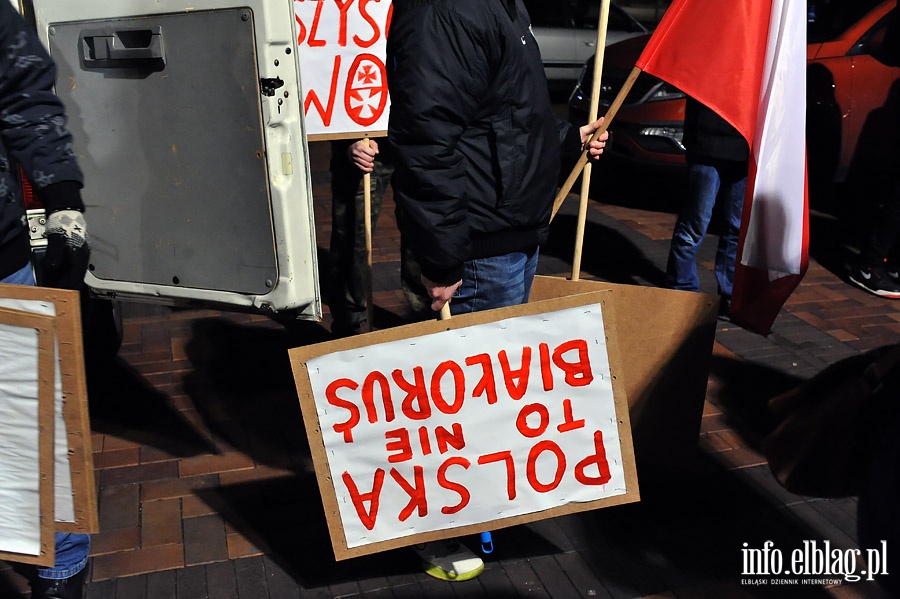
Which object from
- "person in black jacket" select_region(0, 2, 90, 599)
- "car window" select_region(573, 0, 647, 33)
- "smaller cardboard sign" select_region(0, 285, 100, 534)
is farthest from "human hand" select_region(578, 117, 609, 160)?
"car window" select_region(573, 0, 647, 33)

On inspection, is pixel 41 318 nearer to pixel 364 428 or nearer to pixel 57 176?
pixel 57 176

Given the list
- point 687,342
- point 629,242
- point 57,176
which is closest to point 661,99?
point 629,242

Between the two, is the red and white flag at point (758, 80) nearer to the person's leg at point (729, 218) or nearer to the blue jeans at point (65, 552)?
the person's leg at point (729, 218)

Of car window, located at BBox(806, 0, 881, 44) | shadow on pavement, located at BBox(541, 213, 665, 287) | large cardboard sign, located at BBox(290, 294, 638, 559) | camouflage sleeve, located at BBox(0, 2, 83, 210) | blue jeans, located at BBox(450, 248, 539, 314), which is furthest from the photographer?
car window, located at BBox(806, 0, 881, 44)

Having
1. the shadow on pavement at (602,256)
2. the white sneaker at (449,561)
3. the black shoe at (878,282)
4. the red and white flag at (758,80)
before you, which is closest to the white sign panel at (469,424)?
the white sneaker at (449,561)

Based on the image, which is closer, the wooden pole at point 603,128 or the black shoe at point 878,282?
the wooden pole at point 603,128

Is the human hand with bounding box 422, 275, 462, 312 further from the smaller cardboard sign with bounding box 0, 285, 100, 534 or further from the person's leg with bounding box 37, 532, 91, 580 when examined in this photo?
the person's leg with bounding box 37, 532, 91, 580

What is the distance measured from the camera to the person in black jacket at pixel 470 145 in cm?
246

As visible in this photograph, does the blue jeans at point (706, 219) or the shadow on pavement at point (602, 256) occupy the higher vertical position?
the blue jeans at point (706, 219)

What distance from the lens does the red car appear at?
658 centimetres

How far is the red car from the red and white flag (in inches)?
131

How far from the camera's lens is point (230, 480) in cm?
364

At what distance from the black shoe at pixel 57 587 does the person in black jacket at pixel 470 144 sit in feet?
4.45

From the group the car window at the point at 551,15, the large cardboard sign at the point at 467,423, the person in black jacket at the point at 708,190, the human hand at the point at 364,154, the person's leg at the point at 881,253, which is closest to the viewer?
the large cardboard sign at the point at 467,423
